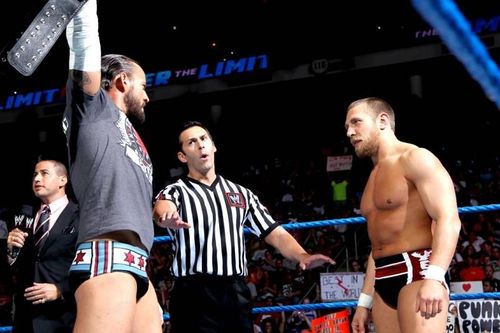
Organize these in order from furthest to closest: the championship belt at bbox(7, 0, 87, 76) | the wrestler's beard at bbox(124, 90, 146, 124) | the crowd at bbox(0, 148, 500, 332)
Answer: the crowd at bbox(0, 148, 500, 332) → the wrestler's beard at bbox(124, 90, 146, 124) → the championship belt at bbox(7, 0, 87, 76)

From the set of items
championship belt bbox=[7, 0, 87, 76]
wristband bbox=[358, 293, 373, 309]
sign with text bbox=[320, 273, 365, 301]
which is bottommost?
wristband bbox=[358, 293, 373, 309]

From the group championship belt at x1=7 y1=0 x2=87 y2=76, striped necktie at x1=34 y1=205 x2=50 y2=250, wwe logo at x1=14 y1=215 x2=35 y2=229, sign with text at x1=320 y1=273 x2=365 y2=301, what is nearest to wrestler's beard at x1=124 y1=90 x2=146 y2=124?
championship belt at x1=7 y1=0 x2=87 y2=76

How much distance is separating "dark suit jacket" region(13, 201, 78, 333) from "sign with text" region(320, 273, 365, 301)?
481 centimetres

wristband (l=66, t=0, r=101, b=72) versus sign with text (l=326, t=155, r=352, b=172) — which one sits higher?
sign with text (l=326, t=155, r=352, b=172)

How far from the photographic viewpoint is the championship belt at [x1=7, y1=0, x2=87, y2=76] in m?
1.60

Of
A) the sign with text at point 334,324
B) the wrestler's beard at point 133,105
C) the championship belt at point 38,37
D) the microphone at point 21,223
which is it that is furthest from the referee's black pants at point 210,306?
the championship belt at point 38,37

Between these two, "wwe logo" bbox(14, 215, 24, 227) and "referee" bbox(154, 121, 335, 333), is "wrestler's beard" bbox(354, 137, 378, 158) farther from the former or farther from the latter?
"wwe logo" bbox(14, 215, 24, 227)

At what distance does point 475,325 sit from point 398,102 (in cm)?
827

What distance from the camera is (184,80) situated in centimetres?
1494

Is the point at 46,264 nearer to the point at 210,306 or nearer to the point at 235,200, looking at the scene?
the point at 210,306

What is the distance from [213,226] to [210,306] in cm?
40

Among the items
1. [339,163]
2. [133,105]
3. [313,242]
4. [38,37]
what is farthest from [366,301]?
[339,163]

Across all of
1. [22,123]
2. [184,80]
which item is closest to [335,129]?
[184,80]

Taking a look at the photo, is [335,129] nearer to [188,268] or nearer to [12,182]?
[12,182]
